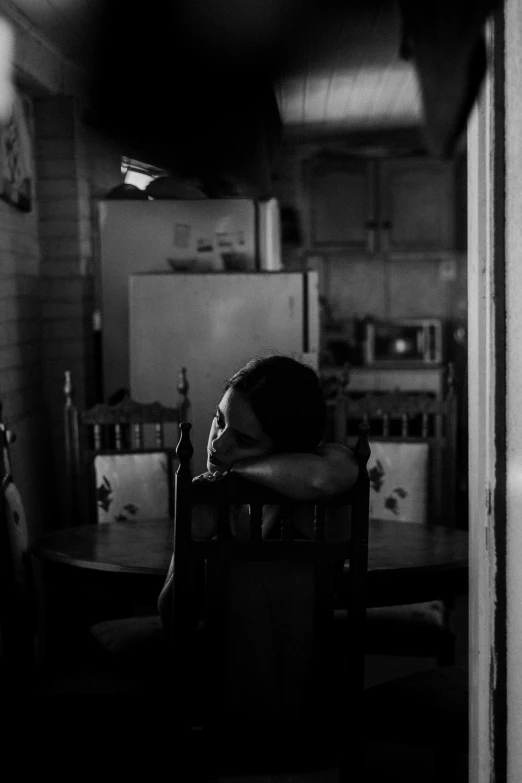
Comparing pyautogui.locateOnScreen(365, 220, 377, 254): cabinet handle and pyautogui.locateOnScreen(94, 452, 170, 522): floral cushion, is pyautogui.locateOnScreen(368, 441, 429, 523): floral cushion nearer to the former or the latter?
pyautogui.locateOnScreen(94, 452, 170, 522): floral cushion

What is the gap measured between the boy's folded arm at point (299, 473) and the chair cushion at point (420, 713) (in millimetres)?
545

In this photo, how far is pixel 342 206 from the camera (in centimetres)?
611

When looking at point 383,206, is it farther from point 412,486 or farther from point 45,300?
point 412,486

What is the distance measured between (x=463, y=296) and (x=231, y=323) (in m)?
2.55

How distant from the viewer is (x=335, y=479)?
1460mm

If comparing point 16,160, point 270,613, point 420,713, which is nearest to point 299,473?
point 270,613

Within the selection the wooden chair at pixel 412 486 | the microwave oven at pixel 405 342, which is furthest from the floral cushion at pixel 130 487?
the microwave oven at pixel 405 342

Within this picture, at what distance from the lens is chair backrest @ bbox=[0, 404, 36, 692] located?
2.14 meters

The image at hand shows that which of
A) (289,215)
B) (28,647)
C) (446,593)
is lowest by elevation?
(28,647)

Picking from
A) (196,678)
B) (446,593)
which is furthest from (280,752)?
(446,593)

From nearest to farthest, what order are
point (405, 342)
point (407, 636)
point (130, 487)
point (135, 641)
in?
point (135, 641), point (407, 636), point (130, 487), point (405, 342)

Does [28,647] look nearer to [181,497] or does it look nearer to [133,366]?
[181,497]

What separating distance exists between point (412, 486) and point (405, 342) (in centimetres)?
290

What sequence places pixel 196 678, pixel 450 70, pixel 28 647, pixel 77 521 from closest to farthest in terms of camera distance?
pixel 450 70
pixel 196 678
pixel 28 647
pixel 77 521
